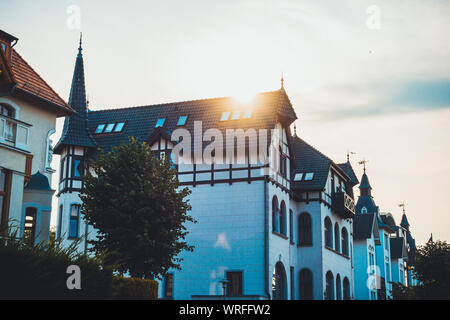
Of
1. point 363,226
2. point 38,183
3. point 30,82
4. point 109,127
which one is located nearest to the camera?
point 38,183

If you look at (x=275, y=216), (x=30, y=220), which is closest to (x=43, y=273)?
(x=30, y=220)

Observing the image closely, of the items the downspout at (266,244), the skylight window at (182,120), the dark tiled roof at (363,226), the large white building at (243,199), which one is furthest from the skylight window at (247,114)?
the dark tiled roof at (363,226)

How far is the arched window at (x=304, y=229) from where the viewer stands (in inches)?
1548

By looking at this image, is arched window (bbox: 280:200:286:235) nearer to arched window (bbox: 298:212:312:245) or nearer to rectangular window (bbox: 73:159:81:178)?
arched window (bbox: 298:212:312:245)

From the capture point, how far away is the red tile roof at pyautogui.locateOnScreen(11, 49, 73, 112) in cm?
2473

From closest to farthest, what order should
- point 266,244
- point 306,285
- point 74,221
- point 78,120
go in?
point 266,244 < point 74,221 < point 306,285 < point 78,120

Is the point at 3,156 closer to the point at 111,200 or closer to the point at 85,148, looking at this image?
the point at 111,200

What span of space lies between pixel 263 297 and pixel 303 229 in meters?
8.82

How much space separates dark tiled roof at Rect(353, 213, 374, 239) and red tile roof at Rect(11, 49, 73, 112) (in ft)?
117

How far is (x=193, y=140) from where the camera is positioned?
3647 cm

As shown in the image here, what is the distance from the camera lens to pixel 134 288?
23531 mm

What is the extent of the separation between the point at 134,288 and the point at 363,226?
36.2 metres

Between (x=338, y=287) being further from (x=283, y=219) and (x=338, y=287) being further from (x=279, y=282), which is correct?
(x=283, y=219)

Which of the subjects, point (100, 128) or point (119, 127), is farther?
point (100, 128)
